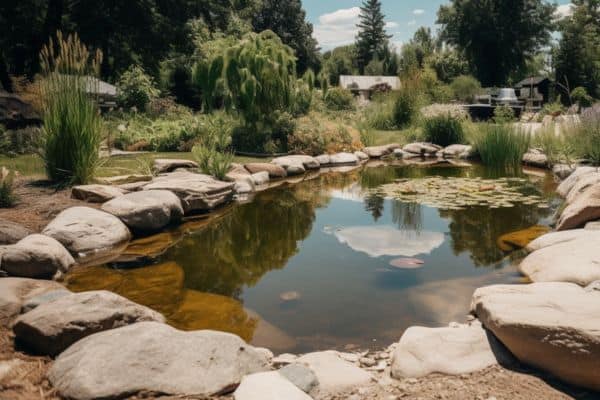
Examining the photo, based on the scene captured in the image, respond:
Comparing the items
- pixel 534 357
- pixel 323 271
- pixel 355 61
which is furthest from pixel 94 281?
pixel 355 61

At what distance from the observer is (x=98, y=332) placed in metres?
2.73

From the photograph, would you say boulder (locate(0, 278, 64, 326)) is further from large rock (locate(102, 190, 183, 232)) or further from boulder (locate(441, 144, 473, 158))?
boulder (locate(441, 144, 473, 158))

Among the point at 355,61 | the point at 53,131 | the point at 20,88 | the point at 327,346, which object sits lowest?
the point at 327,346

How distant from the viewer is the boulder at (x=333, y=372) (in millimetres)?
2441

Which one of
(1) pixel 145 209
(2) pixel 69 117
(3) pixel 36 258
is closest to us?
(3) pixel 36 258

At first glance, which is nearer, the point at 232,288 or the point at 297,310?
the point at 297,310

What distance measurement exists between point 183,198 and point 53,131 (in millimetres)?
1732

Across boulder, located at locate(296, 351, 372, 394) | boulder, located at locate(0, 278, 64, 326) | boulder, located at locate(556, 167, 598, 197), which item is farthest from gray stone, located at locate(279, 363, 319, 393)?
boulder, located at locate(556, 167, 598, 197)

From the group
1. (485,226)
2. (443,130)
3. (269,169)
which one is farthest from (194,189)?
(443,130)

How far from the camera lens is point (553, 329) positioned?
7.63ft

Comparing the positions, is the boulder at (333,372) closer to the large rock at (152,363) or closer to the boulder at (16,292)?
the large rock at (152,363)

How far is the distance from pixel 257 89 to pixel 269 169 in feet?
8.65

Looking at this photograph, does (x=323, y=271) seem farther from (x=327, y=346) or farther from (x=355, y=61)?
(x=355, y=61)

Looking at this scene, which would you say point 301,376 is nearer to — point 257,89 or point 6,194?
point 6,194
